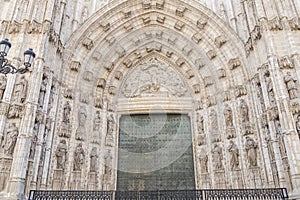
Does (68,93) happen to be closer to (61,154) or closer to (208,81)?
(61,154)

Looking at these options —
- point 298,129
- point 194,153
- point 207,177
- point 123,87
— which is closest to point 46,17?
point 123,87

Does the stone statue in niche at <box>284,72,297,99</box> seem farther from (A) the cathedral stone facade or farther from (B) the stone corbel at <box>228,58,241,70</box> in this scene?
(B) the stone corbel at <box>228,58,241,70</box>

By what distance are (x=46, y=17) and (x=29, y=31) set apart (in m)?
0.79

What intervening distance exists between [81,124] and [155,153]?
9.89ft

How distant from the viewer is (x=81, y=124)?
9.95 m

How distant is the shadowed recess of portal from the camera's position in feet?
33.0

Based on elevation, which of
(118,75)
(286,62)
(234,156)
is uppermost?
(118,75)

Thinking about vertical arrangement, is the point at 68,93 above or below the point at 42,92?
above

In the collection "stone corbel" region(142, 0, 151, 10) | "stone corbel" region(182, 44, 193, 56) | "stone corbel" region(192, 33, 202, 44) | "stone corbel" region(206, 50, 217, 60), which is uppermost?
"stone corbel" region(142, 0, 151, 10)

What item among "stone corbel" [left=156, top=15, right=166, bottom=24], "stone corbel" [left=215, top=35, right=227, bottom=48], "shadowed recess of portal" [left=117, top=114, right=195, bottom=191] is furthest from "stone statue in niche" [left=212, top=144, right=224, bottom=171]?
"stone corbel" [left=156, top=15, right=166, bottom=24]

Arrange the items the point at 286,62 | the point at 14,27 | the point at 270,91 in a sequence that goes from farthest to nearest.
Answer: the point at 14,27
the point at 270,91
the point at 286,62

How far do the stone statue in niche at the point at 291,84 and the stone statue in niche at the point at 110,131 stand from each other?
6.30 meters

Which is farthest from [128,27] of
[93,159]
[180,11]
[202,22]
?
[93,159]

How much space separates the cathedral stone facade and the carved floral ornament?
5cm
